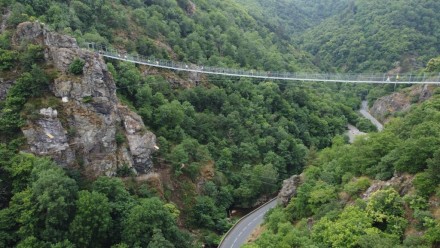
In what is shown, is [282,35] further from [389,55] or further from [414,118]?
[414,118]

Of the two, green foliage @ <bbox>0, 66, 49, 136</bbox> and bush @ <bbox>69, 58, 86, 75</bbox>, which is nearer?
green foliage @ <bbox>0, 66, 49, 136</bbox>

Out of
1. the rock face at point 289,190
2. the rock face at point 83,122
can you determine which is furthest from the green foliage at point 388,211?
the rock face at point 83,122

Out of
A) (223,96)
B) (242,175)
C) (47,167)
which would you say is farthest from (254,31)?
(47,167)

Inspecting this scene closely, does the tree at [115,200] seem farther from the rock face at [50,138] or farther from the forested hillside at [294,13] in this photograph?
the forested hillside at [294,13]

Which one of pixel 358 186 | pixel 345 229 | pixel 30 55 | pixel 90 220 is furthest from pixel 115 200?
pixel 358 186

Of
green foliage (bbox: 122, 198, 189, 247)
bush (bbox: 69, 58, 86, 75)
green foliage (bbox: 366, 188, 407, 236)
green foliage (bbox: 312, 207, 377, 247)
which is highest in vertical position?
bush (bbox: 69, 58, 86, 75)

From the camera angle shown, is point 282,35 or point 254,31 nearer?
point 254,31

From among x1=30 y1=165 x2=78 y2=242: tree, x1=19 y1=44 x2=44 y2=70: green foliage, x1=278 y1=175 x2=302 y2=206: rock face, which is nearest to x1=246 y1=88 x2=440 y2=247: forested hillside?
x1=278 y1=175 x2=302 y2=206: rock face

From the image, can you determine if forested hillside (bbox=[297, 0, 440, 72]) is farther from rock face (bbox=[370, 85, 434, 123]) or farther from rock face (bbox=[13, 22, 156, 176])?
rock face (bbox=[13, 22, 156, 176])
